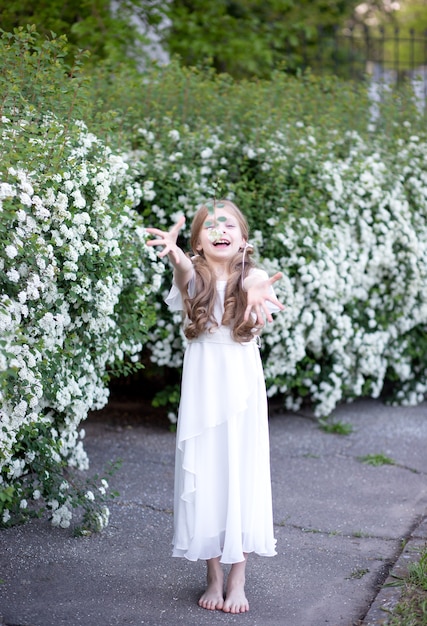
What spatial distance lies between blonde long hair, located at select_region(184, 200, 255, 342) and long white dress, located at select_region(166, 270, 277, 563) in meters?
0.03

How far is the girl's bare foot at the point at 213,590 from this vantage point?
3168 mm

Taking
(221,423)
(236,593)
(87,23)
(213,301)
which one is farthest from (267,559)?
(87,23)

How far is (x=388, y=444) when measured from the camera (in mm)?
5316

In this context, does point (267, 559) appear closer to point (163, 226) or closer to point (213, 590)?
point (213, 590)

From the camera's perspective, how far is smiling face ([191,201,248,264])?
3.20m

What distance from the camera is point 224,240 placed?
319 centimetres

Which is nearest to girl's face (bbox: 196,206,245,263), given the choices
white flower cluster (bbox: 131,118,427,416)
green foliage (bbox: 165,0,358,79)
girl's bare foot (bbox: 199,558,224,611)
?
girl's bare foot (bbox: 199,558,224,611)

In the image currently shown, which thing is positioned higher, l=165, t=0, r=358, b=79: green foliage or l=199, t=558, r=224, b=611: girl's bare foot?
l=165, t=0, r=358, b=79: green foliage

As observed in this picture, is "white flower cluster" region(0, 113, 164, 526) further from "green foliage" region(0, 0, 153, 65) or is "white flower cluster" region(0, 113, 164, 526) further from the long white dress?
"green foliage" region(0, 0, 153, 65)

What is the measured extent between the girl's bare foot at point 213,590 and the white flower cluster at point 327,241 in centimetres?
203

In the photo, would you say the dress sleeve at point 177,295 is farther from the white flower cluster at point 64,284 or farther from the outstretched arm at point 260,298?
the white flower cluster at point 64,284

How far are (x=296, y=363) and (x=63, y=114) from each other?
7.81 ft

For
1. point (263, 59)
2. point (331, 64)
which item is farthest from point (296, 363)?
point (331, 64)

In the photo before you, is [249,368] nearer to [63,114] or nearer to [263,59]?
[63,114]
